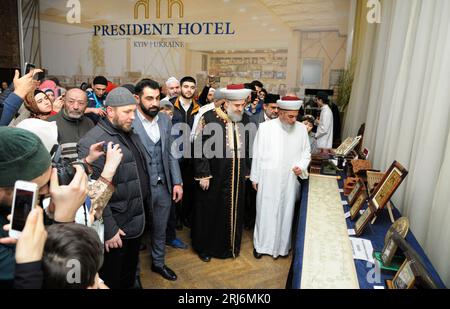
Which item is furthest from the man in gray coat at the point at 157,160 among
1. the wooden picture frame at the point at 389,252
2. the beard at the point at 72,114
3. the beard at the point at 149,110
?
the wooden picture frame at the point at 389,252

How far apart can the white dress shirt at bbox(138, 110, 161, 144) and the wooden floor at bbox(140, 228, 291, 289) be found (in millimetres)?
1305

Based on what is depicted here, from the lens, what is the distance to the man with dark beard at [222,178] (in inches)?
128

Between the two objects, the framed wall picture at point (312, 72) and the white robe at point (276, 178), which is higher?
the framed wall picture at point (312, 72)

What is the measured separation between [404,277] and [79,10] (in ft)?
34.1

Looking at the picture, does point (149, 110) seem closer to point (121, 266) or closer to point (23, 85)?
point (23, 85)

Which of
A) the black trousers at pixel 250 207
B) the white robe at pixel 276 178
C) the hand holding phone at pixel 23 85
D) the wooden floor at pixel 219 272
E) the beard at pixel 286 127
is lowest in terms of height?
the wooden floor at pixel 219 272

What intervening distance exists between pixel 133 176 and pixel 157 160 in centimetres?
57

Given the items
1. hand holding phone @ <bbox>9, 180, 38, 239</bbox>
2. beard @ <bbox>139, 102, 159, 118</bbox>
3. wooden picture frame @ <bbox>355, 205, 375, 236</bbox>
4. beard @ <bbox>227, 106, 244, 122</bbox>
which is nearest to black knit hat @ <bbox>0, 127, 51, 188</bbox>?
hand holding phone @ <bbox>9, 180, 38, 239</bbox>

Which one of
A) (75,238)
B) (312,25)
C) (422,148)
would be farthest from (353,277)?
(312,25)

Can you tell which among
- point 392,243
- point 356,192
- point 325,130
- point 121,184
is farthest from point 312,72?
point 392,243

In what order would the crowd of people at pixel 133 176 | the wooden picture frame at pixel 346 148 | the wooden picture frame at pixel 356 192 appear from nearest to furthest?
1. the crowd of people at pixel 133 176
2. the wooden picture frame at pixel 356 192
3. the wooden picture frame at pixel 346 148

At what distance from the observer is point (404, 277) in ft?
4.57

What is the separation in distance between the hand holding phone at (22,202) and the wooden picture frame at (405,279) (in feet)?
4.69

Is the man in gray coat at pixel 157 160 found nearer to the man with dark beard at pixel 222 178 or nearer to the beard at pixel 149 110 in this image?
the beard at pixel 149 110
